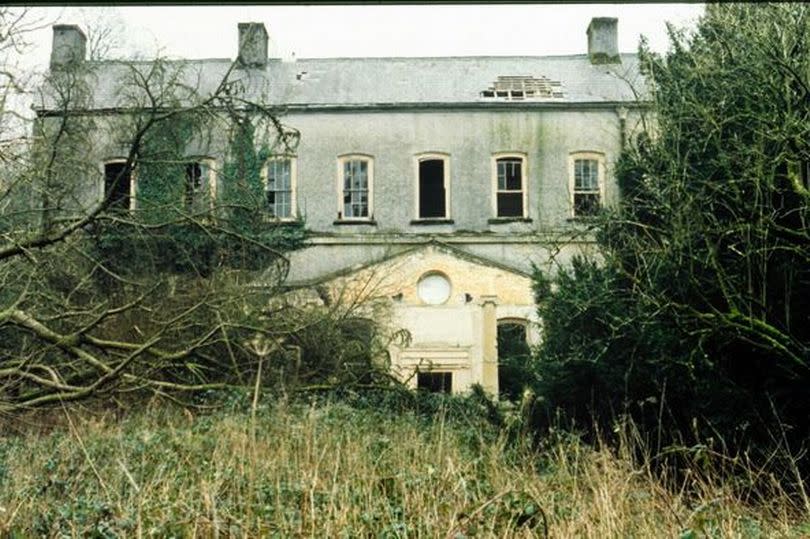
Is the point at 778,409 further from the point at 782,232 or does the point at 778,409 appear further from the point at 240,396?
the point at 240,396

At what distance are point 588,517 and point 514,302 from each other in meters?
18.2

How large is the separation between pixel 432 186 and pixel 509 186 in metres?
2.16

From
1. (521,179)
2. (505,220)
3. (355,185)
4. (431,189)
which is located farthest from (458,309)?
(355,185)

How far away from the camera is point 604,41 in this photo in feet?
87.1

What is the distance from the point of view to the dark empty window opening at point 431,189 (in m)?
25.7

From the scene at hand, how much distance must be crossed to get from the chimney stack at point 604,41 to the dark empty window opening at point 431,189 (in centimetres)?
561

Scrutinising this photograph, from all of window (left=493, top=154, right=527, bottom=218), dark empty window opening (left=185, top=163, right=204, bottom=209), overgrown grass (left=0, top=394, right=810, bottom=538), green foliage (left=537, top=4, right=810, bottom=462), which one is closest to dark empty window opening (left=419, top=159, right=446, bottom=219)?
window (left=493, top=154, right=527, bottom=218)

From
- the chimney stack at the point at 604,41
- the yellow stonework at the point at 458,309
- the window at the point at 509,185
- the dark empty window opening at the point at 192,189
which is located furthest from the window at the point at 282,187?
the chimney stack at the point at 604,41

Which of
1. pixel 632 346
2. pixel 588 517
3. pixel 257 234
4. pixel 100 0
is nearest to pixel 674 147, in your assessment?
pixel 632 346

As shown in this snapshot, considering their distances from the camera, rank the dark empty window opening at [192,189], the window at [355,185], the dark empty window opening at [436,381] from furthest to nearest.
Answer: the window at [355,185]
the dark empty window opening at [436,381]
the dark empty window opening at [192,189]

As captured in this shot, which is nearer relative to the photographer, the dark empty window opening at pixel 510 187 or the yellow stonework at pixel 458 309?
the yellow stonework at pixel 458 309

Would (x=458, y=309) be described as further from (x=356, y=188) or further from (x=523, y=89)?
(x=523, y=89)

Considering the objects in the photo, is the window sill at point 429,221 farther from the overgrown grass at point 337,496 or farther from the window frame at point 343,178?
the overgrown grass at point 337,496

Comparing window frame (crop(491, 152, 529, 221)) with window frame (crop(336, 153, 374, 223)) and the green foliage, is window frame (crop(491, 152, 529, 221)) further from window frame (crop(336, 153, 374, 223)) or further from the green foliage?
the green foliage
